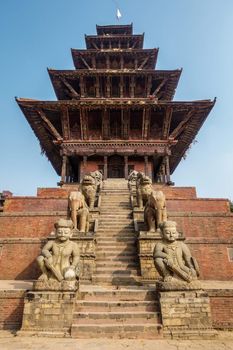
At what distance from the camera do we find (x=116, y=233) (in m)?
9.26

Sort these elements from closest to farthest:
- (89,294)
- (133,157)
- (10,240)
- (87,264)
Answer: (89,294), (87,264), (10,240), (133,157)

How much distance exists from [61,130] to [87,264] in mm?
14645

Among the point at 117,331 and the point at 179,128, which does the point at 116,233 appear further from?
the point at 179,128

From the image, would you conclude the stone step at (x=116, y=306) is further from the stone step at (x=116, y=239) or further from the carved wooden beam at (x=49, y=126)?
the carved wooden beam at (x=49, y=126)

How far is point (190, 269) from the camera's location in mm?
5473

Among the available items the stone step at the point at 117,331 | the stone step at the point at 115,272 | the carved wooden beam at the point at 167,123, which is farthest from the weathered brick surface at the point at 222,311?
the carved wooden beam at the point at 167,123

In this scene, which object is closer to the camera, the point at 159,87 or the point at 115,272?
the point at 115,272

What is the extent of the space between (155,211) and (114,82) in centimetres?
1608

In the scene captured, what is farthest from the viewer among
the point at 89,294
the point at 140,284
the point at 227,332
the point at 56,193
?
the point at 56,193

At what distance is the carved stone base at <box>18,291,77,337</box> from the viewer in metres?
4.87

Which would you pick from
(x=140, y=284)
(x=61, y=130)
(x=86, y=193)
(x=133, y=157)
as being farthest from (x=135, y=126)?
(x=140, y=284)

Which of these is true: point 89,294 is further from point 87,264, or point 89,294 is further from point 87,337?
point 87,264

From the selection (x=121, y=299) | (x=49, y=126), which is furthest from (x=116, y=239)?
(x=49, y=126)

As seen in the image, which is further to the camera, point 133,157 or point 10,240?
point 133,157
